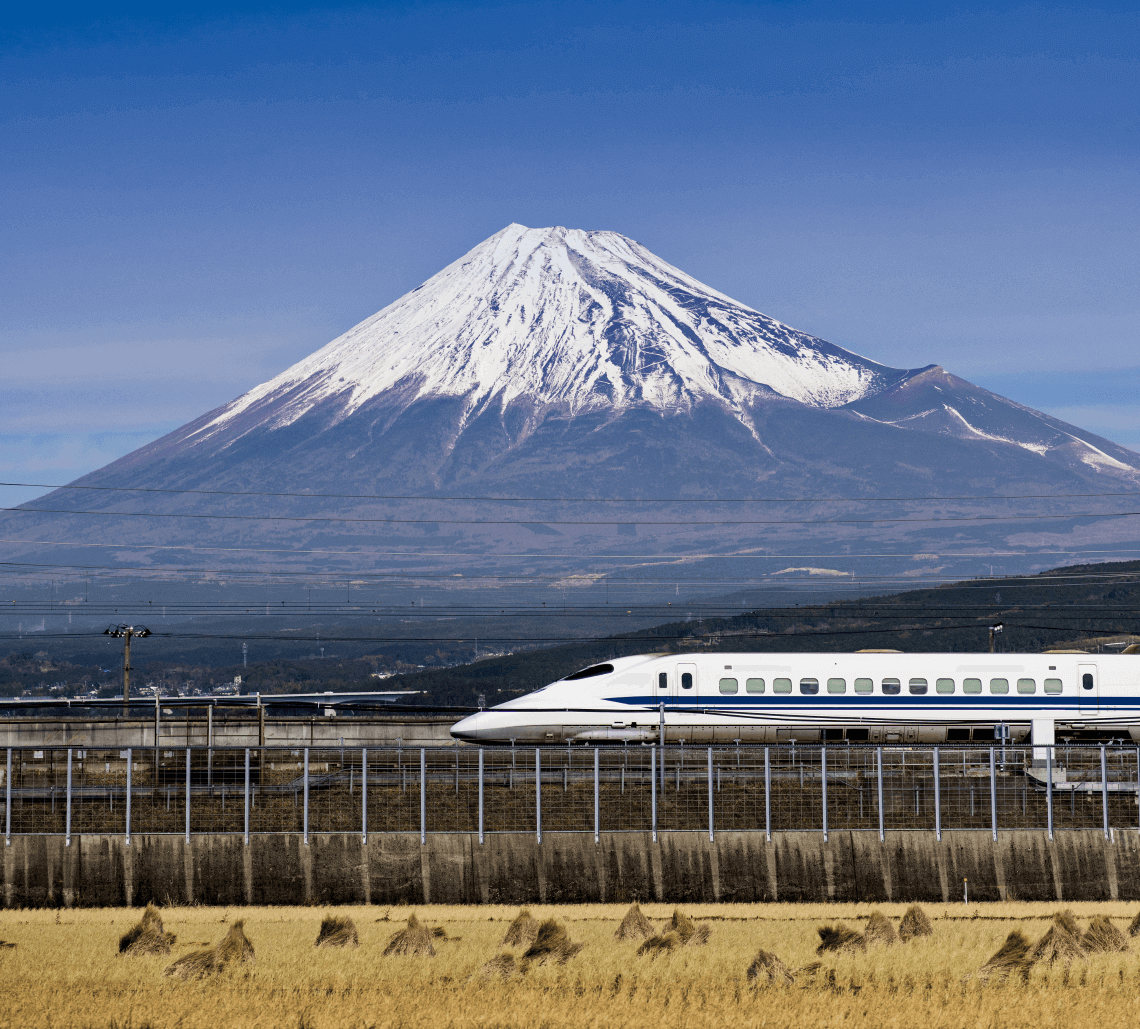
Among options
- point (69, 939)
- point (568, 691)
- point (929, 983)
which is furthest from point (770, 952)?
point (568, 691)

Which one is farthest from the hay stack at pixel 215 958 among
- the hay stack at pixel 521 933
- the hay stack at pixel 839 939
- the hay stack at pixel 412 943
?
the hay stack at pixel 839 939

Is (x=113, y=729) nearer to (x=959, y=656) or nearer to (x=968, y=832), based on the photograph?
(x=959, y=656)

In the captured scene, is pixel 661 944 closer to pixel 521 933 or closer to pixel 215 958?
pixel 521 933

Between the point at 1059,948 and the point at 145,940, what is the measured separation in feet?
63.0

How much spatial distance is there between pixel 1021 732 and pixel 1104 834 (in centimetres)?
2703

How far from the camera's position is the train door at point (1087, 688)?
2606 inches

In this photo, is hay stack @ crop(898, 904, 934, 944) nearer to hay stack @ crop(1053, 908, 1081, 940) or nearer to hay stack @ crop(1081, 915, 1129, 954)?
hay stack @ crop(1053, 908, 1081, 940)

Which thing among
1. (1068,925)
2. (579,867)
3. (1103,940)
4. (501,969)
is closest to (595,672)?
(579,867)

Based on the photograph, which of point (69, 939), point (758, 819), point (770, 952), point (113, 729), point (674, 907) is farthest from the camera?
point (113, 729)

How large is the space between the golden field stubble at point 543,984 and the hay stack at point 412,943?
334mm

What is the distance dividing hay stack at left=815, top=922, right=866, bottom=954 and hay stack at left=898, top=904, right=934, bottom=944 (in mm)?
1187

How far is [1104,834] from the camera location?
132 ft

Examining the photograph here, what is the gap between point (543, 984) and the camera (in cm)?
3195

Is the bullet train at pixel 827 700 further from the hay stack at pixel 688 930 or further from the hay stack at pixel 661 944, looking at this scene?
the hay stack at pixel 661 944
